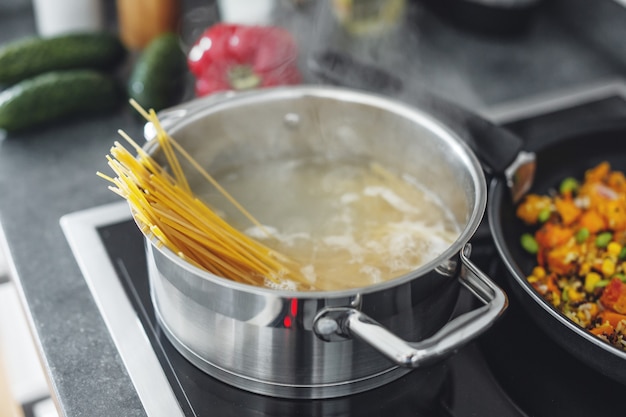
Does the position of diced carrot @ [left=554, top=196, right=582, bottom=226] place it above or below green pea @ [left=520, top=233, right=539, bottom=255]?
above

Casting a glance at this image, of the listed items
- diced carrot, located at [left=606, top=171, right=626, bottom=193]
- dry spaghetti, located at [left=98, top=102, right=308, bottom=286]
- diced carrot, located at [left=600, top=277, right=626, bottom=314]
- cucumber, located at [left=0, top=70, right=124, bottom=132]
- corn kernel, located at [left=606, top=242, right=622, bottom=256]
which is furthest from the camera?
cucumber, located at [left=0, top=70, right=124, bottom=132]

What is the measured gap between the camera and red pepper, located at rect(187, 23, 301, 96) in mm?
1344

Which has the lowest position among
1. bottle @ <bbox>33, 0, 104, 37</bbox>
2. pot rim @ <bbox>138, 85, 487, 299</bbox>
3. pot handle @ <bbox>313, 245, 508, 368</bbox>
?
bottle @ <bbox>33, 0, 104, 37</bbox>

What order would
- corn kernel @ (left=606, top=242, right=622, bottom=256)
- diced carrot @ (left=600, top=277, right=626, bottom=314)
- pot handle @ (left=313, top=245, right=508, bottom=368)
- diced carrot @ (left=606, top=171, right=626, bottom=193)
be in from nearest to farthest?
pot handle @ (left=313, top=245, right=508, bottom=368) → diced carrot @ (left=600, top=277, right=626, bottom=314) → corn kernel @ (left=606, top=242, right=622, bottom=256) → diced carrot @ (left=606, top=171, right=626, bottom=193)

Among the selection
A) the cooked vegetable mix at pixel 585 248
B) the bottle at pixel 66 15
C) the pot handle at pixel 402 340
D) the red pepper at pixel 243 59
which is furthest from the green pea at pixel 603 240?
the bottle at pixel 66 15

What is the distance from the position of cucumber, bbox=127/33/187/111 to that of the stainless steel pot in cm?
27

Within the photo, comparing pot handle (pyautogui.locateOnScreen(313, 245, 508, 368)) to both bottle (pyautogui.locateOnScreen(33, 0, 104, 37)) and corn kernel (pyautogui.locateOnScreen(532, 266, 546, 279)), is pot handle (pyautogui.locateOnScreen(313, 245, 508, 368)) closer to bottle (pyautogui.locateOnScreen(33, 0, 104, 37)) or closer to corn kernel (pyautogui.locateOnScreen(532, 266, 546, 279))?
corn kernel (pyautogui.locateOnScreen(532, 266, 546, 279))

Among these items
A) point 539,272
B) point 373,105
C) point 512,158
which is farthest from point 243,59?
point 539,272

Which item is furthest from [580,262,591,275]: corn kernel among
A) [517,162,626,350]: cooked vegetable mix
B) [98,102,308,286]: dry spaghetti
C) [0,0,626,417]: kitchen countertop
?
[0,0,626,417]: kitchen countertop

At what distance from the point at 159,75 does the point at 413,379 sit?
764 millimetres

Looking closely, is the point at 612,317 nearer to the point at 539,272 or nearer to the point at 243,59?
the point at 539,272

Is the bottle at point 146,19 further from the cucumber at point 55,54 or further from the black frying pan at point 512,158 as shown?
the black frying pan at point 512,158

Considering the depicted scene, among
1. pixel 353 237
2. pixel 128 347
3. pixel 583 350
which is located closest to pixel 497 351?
pixel 583 350

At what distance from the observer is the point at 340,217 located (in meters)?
1.06
